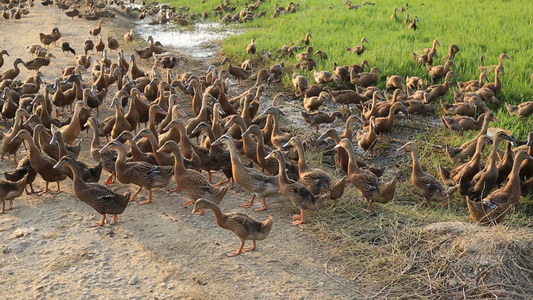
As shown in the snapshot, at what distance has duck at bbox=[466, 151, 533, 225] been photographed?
667 cm

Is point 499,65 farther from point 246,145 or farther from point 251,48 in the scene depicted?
point 251,48

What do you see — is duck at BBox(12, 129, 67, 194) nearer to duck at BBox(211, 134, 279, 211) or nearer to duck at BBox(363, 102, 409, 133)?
duck at BBox(211, 134, 279, 211)

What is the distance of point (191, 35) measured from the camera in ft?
66.1

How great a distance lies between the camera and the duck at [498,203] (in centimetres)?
667

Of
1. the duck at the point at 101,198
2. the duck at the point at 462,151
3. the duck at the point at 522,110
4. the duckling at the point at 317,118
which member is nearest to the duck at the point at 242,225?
the duck at the point at 101,198

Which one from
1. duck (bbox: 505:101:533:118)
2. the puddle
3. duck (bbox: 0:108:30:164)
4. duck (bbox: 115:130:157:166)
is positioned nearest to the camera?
duck (bbox: 115:130:157:166)

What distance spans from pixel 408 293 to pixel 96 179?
4.52 meters

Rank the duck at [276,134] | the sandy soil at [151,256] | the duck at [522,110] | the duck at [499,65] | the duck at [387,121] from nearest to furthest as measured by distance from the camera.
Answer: the sandy soil at [151,256], the duck at [276,134], the duck at [387,121], the duck at [522,110], the duck at [499,65]

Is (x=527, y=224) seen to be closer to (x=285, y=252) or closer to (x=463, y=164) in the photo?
(x=463, y=164)

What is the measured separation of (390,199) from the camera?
7.18m

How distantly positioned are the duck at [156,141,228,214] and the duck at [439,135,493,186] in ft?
10.4

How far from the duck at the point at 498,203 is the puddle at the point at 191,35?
36.9 ft

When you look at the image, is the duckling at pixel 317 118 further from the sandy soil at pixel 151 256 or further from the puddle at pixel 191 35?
the puddle at pixel 191 35

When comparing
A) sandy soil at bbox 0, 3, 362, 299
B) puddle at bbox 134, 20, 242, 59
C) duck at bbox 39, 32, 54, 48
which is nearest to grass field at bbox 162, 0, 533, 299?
sandy soil at bbox 0, 3, 362, 299
